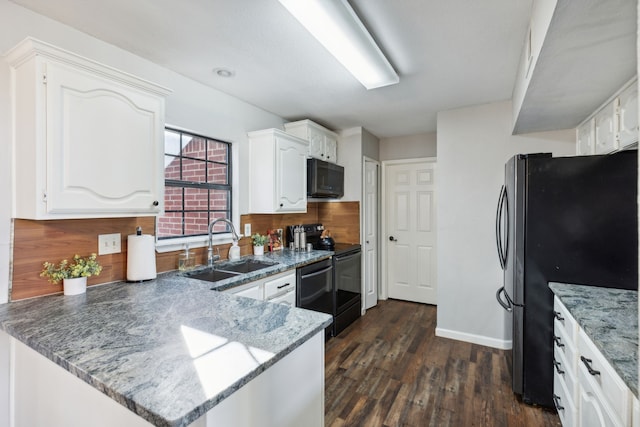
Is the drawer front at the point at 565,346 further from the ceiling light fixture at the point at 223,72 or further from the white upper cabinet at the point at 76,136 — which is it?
the ceiling light fixture at the point at 223,72

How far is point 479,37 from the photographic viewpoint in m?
1.88

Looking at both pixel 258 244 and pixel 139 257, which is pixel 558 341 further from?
pixel 139 257

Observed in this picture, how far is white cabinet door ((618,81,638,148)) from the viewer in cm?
167

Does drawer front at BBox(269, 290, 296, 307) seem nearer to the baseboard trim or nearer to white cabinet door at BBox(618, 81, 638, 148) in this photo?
the baseboard trim

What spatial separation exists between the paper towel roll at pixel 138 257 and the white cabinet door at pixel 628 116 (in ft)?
9.46

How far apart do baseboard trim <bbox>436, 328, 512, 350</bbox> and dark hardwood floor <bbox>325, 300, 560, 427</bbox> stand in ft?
0.22

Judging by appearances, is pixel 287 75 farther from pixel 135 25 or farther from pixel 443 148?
pixel 443 148

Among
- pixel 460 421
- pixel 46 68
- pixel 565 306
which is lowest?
pixel 460 421

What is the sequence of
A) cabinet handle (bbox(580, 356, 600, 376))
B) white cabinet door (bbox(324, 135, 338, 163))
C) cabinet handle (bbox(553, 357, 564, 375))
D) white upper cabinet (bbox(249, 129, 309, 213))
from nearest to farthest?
cabinet handle (bbox(580, 356, 600, 376))
cabinet handle (bbox(553, 357, 564, 375))
white upper cabinet (bbox(249, 129, 309, 213))
white cabinet door (bbox(324, 135, 338, 163))

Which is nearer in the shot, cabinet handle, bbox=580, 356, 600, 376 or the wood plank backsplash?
cabinet handle, bbox=580, 356, 600, 376

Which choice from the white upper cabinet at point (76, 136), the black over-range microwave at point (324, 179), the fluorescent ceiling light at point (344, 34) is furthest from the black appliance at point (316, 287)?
the fluorescent ceiling light at point (344, 34)

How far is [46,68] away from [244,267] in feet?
6.14

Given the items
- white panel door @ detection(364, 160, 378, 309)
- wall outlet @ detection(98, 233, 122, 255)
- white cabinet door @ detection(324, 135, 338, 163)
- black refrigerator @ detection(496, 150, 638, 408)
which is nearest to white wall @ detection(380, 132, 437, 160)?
white panel door @ detection(364, 160, 378, 309)

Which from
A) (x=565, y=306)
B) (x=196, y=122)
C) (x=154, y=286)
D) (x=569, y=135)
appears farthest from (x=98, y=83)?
(x=569, y=135)
